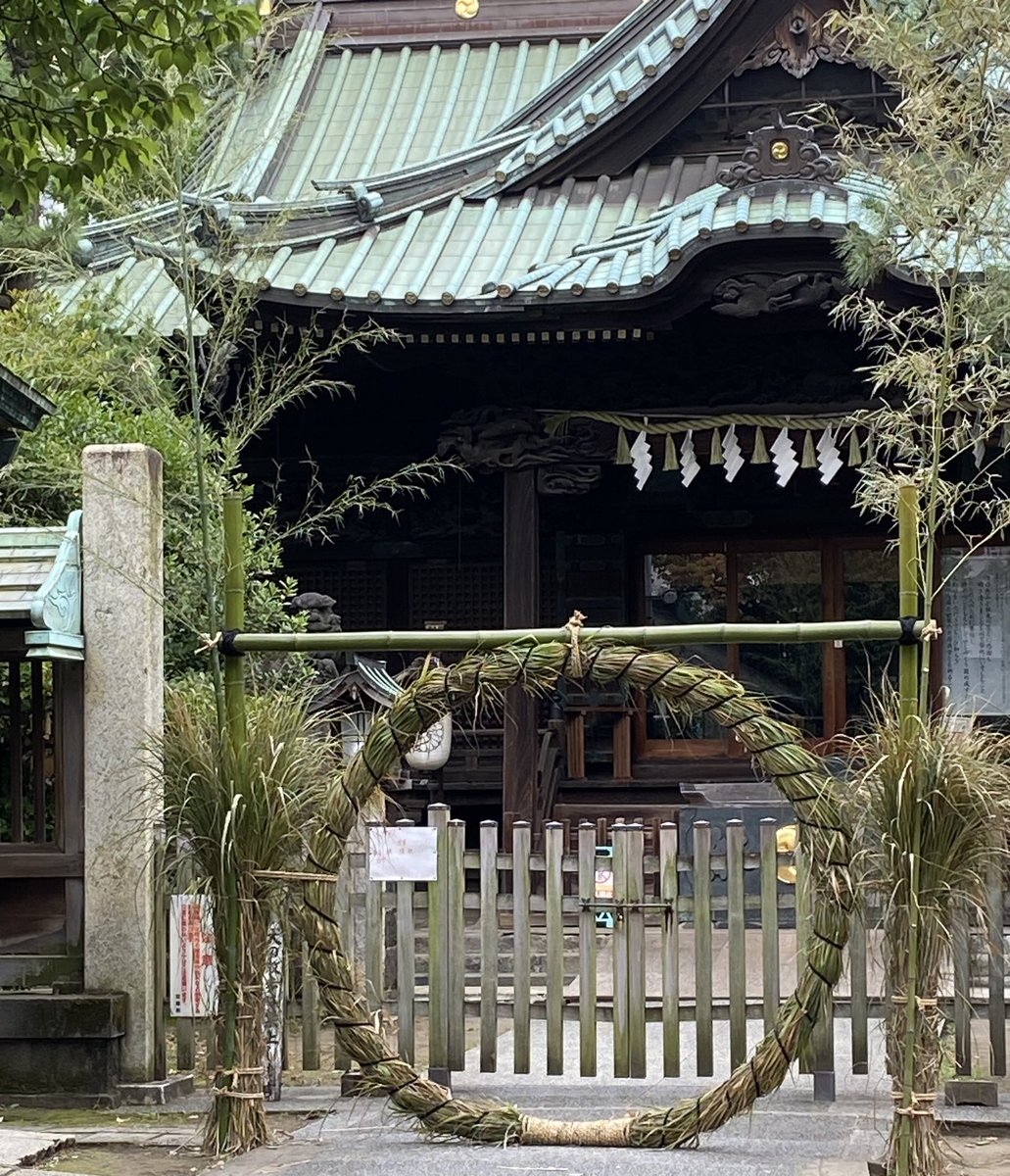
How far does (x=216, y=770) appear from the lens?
6.09 metres

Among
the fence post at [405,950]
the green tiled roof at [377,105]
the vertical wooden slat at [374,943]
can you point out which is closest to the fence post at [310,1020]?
the vertical wooden slat at [374,943]

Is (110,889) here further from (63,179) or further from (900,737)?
(900,737)

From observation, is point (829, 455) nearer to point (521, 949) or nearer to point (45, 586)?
point (521, 949)

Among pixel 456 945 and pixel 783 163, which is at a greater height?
pixel 783 163

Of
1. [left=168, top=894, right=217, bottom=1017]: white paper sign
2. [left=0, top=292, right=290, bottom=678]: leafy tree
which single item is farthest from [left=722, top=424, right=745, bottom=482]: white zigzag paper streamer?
[left=168, top=894, right=217, bottom=1017]: white paper sign

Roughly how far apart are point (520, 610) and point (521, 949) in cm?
537

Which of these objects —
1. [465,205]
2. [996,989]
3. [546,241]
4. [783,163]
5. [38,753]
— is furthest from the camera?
[465,205]

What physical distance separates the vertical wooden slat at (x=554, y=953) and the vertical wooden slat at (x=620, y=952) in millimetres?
244

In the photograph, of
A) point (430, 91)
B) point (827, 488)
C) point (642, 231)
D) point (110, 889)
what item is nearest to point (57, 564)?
point (110, 889)

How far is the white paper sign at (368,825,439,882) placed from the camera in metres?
7.10

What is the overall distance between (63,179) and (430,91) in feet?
37.9

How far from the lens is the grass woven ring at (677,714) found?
19.0 feet

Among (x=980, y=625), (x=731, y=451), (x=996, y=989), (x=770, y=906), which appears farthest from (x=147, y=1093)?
(x=980, y=625)

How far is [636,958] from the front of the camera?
23.3 ft
